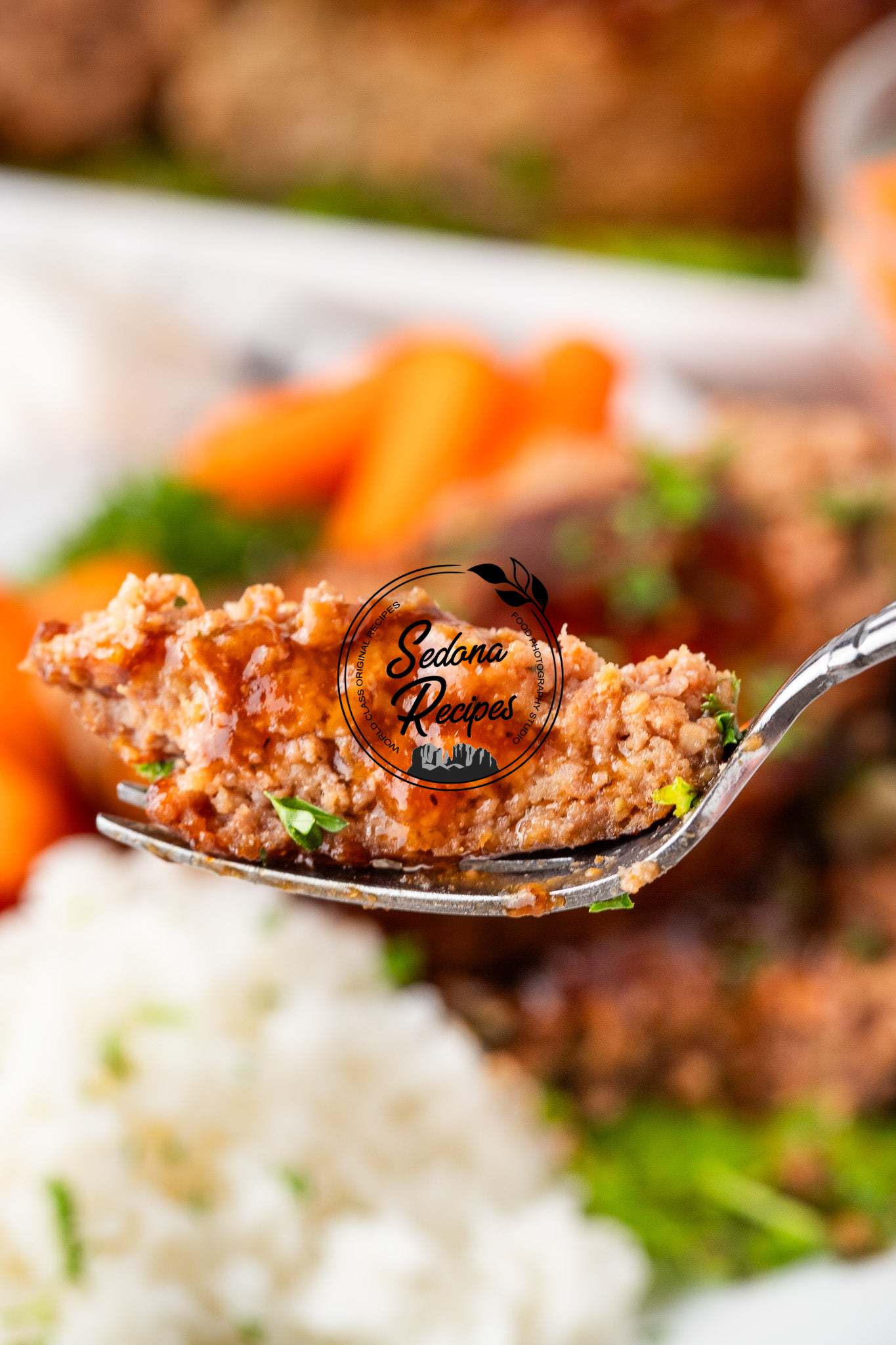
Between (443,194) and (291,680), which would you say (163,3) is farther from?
(291,680)

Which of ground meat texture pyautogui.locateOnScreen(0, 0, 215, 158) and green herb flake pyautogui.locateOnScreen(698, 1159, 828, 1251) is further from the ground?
ground meat texture pyautogui.locateOnScreen(0, 0, 215, 158)

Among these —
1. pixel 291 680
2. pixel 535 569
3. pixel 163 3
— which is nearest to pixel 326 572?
pixel 535 569

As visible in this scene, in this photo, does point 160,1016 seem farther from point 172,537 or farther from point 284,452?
point 284,452

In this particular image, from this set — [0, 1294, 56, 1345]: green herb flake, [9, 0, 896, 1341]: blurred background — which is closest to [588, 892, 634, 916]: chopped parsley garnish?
[9, 0, 896, 1341]: blurred background

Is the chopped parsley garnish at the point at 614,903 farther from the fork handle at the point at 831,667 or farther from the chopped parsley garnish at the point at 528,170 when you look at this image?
the chopped parsley garnish at the point at 528,170

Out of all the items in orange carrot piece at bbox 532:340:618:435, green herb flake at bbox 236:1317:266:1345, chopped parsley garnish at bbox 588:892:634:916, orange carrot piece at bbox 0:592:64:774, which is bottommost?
green herb flake at bbox 236:1317:266:1345

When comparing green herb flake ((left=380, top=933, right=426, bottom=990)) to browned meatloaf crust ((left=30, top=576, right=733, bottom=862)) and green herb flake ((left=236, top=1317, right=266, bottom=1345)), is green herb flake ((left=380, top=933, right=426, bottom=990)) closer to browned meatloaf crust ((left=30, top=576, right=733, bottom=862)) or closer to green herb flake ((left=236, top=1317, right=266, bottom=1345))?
green herb flake ((left=236, top=1317, right=266, bottom=1345))
